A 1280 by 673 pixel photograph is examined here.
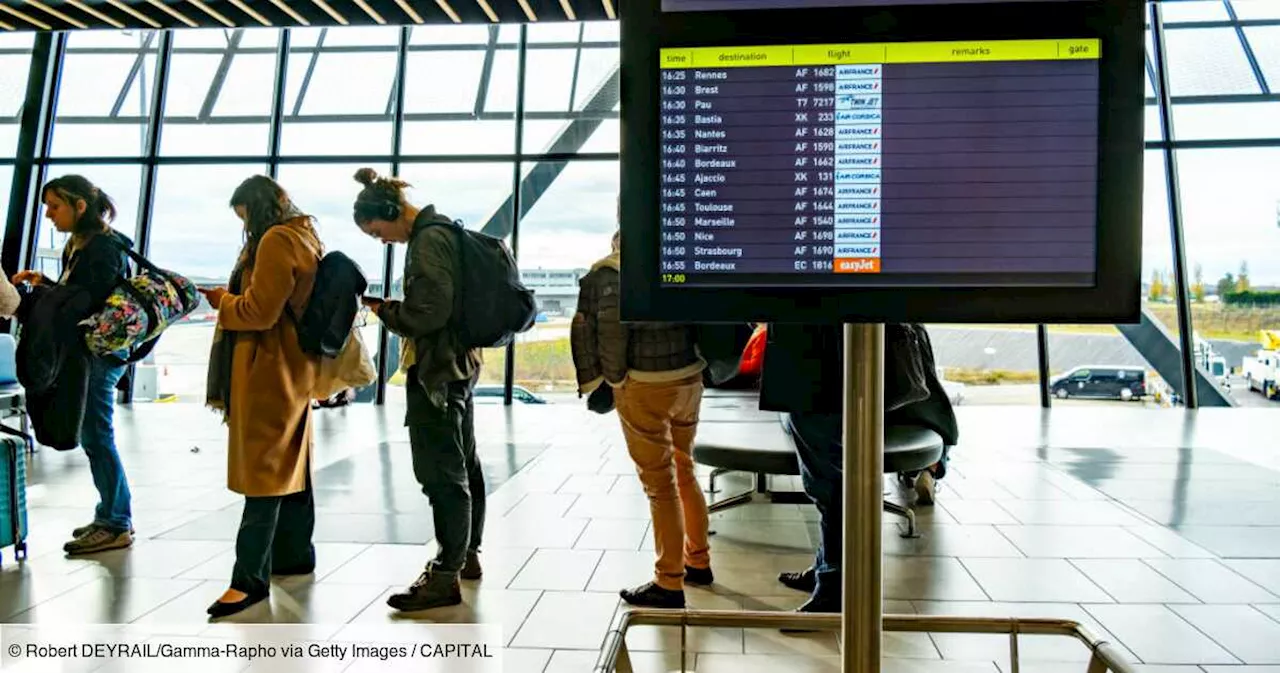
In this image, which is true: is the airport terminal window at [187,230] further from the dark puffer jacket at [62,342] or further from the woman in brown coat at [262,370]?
the woman in brown coat at [262,370]

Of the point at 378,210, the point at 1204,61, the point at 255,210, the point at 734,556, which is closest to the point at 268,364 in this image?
the point at 255,210

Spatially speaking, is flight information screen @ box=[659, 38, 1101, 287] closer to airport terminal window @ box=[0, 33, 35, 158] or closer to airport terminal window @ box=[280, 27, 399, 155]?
airport terminal window @ box=[280, 27, 399, 155]

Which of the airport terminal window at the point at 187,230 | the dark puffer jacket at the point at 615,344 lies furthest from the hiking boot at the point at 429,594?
the airport terminal window at the point at 187,230

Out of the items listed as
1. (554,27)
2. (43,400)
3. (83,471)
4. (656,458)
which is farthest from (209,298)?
(554,27)

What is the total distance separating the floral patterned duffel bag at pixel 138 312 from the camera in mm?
3404

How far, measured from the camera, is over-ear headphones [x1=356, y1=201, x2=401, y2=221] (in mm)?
3107

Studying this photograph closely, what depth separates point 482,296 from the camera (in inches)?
121

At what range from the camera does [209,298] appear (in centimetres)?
303

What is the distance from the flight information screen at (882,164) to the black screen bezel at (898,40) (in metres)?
0.01

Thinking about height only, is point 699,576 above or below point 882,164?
below

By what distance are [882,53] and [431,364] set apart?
7.60ft

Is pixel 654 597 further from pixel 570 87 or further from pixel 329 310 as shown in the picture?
pixel 570 87

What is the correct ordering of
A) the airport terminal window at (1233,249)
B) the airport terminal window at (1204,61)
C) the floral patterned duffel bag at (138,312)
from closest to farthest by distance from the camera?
the floral patterned duffel bag at (138,312) < the airport terminal window at (1233,249) < the airport terminal window at (1204,61)

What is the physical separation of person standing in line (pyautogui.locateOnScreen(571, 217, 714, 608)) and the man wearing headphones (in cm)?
48
